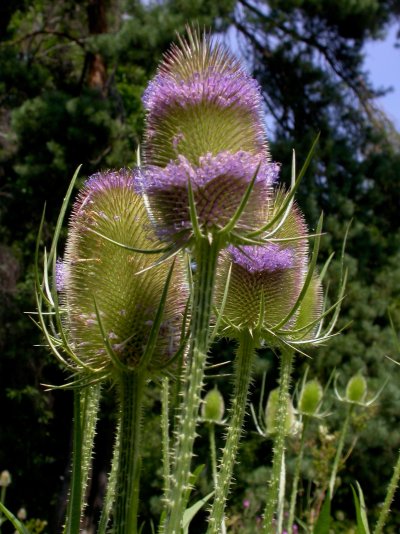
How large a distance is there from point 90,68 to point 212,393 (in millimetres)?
8248

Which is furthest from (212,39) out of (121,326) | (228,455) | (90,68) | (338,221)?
(90,68)

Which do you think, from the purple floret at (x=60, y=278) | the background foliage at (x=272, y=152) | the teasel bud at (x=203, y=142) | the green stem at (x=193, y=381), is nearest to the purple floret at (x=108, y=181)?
the teasel bud at (x=203, y=142)

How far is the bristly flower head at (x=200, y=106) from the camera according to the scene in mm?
1349

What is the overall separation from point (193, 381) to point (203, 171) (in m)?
0.39

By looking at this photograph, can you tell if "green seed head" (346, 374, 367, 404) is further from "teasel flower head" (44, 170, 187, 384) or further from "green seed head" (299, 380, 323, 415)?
"teasel flower head" (44, 170, 187, 384)

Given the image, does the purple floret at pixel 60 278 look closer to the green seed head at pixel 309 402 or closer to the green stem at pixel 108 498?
the green stem at pixel 108 498

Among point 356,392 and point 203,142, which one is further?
point 356,392

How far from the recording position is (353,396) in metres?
3.20

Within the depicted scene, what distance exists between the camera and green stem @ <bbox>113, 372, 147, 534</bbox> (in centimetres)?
123

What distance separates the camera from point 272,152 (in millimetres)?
8844

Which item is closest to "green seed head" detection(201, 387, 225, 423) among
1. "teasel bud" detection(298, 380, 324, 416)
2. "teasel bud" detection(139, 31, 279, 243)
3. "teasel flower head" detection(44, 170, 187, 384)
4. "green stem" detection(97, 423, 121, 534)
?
A: "teasel bud" detection(298, 380, 324, 416)

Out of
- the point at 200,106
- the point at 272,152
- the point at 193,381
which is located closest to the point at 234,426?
the point at 193,381

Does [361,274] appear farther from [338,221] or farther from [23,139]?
[23,139]

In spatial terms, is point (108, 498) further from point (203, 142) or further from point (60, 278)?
point (203, 142)
